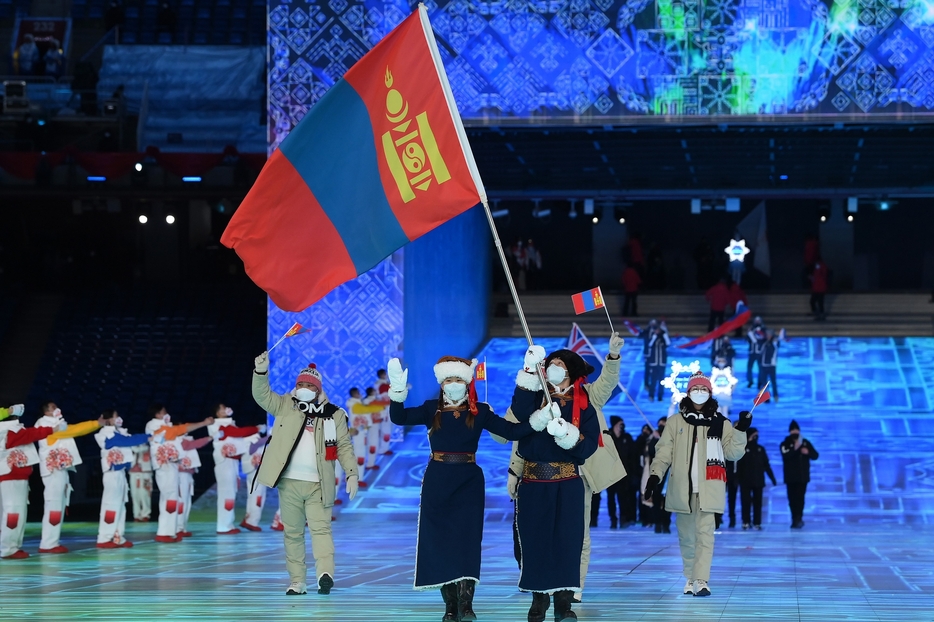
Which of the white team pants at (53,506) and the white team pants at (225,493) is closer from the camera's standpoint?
the white team pants at (53,506)

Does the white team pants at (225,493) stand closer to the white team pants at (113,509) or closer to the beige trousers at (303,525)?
the white team pants at (113,509)

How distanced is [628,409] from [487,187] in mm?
5339

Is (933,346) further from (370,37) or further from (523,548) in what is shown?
(523,548)

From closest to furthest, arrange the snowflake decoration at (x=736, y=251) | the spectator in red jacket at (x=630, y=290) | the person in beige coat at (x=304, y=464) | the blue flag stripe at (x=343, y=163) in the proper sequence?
the blue flag stripe at (x=343, y=163) → the person in beige coat at (x=304, y=464) → the spectator in red jacket at (x=630, y=290) → the snowflake decoration at (x=736, y=251)

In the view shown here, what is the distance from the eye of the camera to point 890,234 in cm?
3153

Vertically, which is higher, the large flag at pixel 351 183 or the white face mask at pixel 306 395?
the large flag at pixel 351 183

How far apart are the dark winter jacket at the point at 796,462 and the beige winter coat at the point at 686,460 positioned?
21.8 ft

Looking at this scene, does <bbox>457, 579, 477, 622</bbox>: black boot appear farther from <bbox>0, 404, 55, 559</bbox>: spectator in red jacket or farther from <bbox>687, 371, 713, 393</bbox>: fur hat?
<bbox>0, 404, 55, 559</bbox>: spectator in red jacket

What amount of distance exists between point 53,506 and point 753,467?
24.7 ft

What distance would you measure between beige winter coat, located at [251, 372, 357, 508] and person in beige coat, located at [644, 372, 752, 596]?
2068 mm

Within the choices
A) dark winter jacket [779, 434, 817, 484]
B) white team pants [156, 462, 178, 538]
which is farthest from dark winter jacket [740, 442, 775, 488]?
white team pants [156, 462, 178, 538]

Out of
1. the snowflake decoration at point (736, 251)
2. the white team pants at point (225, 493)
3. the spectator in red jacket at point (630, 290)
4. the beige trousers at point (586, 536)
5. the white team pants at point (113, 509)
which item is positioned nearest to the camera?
the beige trousers at point (586, 536)

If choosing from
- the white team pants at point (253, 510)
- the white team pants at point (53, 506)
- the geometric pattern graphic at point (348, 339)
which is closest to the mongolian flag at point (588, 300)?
the white team pants at point (53, 506)

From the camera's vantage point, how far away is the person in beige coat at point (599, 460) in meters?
7.74
